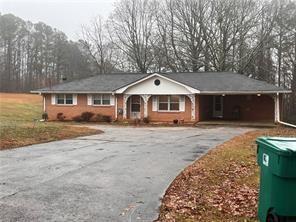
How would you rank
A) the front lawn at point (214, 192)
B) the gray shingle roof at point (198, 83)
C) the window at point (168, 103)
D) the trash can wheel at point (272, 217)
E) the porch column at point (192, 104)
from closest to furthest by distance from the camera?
the trash can wheel at point (272, 217) < the front lawn at point (214, 192) < the gray shingle roof at point (198, 83) < the porch column at point (192, 104) < the window at point (168, 103)

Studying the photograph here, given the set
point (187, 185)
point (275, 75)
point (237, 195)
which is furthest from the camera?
point (275, 75)

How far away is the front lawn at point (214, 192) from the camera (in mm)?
5402

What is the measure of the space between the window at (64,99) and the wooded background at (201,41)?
16.3 m

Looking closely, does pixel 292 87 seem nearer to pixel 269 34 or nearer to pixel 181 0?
pixel 269 34

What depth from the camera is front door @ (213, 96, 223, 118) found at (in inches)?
1174

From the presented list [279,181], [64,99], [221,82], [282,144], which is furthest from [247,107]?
[279,181]

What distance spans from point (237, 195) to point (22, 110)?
3475 centimetres

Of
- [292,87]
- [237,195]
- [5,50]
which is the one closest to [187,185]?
[237,195]

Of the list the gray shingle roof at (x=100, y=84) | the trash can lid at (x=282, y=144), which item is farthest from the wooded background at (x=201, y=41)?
the trash can lid at (x=282, y=144)

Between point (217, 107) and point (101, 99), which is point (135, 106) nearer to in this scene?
point (101, 99)

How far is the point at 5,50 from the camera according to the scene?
191 ft

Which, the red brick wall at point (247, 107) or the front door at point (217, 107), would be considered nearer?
the red brick wall at point (247, 107)

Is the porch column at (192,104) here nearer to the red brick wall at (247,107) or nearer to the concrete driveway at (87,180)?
the red brick wall at (247,107)

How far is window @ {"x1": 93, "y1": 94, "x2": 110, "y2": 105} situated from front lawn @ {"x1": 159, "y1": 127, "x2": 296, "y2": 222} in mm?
19329
